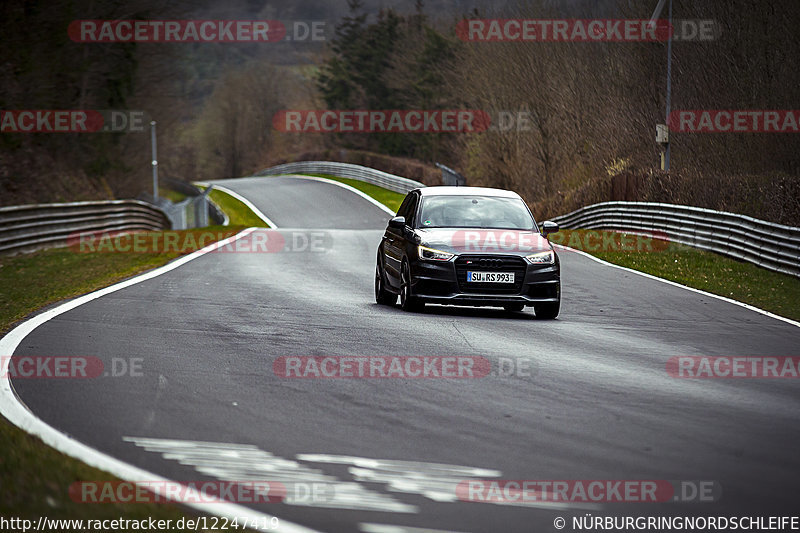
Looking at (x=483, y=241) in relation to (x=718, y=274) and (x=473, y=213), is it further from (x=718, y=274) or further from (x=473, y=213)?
(x=718, y=274)

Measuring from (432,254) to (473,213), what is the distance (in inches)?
59.7

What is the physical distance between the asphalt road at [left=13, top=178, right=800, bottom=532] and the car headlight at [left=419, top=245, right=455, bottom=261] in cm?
90

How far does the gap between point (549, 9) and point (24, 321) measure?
43048 millimetres

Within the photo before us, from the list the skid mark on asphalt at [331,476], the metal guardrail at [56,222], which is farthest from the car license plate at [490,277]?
the metal guardrail at [56,222]

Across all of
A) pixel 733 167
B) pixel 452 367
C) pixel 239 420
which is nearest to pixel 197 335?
pixel 452 367

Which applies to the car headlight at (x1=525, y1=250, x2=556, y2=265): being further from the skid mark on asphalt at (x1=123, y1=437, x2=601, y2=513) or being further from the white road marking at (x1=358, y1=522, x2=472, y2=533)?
the white road marking at (x1=358, y1=522, x2=472, y2=533)

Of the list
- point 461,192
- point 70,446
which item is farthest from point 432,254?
point 70,446

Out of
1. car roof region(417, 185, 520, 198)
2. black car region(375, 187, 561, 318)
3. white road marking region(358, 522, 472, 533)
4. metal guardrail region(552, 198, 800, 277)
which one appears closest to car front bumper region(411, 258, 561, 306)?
black car region(375, 187, 561, 318)

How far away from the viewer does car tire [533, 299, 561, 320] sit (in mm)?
13883

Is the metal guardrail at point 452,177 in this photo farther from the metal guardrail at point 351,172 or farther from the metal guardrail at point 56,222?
the metal guardrail at point 56,222

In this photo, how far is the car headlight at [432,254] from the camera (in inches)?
538

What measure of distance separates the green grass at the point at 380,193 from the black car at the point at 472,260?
3932 centimetres

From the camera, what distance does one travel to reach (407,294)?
46.0 feet

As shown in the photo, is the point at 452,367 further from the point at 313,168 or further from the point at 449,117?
the point at 313,168
